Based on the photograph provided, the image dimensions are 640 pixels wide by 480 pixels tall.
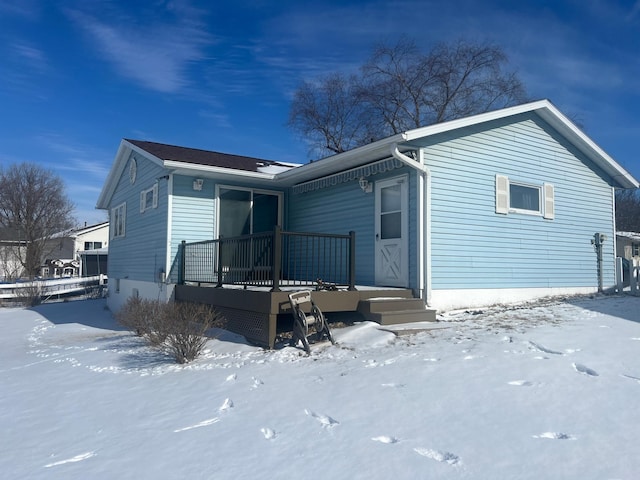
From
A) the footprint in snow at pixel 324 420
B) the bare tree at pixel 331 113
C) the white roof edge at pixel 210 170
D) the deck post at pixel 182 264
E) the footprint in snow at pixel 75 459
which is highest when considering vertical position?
the bare tree at pixel 331 113

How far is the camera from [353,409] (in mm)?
4391

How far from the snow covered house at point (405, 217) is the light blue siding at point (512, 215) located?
3 centimetres

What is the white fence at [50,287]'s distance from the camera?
19.2 m

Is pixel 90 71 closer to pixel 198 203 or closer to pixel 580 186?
pixel 198 203

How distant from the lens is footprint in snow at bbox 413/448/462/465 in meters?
3.33

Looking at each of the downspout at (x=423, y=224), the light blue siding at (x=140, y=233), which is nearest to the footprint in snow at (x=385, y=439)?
the downspout at (x=423, y=224)

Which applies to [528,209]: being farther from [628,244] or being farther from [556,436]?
[628,244]

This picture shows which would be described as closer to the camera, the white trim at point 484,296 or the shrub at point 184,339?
the shrub at point 184,339

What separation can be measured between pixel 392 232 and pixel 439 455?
19.9ft

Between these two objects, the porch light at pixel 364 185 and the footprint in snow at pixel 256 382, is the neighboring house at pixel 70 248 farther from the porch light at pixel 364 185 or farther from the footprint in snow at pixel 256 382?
the footprint in snow at pixel 256 382

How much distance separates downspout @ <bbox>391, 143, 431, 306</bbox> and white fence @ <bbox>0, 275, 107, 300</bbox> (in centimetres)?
1652

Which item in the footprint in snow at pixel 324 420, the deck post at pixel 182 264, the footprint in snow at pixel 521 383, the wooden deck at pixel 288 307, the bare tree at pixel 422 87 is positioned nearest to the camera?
the footprint in snow at pixel 324 420

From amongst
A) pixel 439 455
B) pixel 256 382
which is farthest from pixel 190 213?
pixel 439 455

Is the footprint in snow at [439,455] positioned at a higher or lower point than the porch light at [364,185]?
lower
